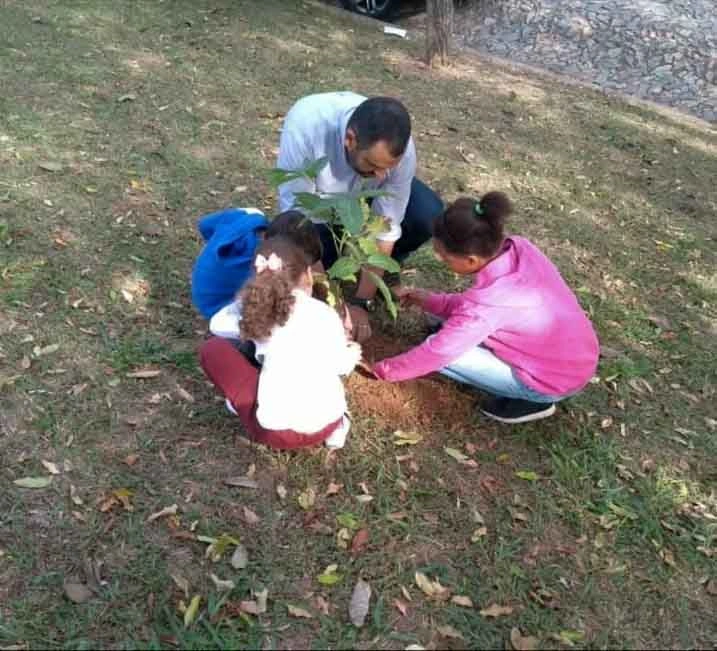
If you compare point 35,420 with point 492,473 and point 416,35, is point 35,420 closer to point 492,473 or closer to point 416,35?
point 492,473

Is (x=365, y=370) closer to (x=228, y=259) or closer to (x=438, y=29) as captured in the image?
(x=228, y=259)

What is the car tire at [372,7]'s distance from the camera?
25.5 feet

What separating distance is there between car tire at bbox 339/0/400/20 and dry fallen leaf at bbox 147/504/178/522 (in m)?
6.52

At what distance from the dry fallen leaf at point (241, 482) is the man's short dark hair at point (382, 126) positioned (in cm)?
129

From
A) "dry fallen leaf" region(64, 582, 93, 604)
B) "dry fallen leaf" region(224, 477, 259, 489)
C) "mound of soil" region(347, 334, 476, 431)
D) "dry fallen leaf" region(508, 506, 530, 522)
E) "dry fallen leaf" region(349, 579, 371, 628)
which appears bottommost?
"dry fallen leaf" region(64, 582, 93, 604)

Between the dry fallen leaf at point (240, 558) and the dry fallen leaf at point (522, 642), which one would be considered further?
the dry fallen leaf at point (240, 558)

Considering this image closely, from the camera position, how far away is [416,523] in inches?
106

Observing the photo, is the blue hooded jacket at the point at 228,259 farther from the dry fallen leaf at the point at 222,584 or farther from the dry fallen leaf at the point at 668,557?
the dry fallen leaf at the point at 668,557

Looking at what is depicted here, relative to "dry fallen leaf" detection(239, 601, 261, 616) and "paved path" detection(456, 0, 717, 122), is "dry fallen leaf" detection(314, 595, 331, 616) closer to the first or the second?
"dry fallen leaf" detection(239, 601, 261, 616)

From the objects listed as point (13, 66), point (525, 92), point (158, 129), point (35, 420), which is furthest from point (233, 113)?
point (35, 420)

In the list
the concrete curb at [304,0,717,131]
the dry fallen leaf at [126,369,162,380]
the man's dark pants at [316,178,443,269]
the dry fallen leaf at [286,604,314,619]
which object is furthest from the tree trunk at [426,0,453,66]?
the dry fallen leaf at [286,604,314,619]

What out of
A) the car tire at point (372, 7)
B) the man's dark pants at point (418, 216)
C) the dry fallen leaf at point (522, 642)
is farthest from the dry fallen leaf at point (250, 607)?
the car tire at point (372, 7)

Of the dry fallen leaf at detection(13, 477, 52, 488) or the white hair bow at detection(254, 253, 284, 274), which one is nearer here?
the white hair bow at detection(254, 253, 284, 274)

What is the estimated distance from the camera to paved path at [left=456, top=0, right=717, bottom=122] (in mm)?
7254
